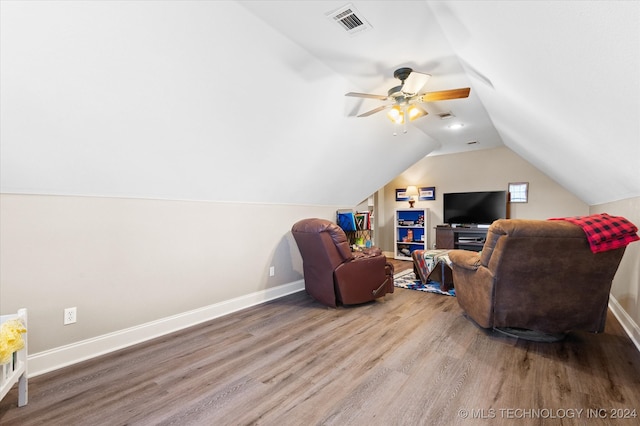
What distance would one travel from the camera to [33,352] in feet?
6.86

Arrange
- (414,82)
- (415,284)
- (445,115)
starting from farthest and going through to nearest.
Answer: (415,284) < (445,115) < (414,82)

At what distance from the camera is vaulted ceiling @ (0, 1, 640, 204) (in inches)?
60.4

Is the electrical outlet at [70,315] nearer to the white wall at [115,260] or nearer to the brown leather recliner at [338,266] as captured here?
Result: the white wall at [115,260]

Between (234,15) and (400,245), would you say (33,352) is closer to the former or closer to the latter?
(234,15)

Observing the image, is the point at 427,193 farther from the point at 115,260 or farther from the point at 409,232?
the point at 115,260

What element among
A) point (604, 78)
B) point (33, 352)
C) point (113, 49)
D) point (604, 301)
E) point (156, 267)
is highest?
point (113, 49)

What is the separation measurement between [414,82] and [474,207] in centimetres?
439

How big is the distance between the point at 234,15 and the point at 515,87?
2259 millimetres

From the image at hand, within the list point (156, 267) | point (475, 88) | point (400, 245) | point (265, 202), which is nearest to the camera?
point (156, 267)

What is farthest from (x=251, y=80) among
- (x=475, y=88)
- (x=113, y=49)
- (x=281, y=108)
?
(x=475, y=88)

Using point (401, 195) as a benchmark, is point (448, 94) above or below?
above

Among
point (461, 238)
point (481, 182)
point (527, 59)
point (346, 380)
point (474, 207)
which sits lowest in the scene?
→ point (346, 380)

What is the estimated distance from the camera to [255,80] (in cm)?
253

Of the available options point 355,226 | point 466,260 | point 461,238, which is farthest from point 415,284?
point 461,238
